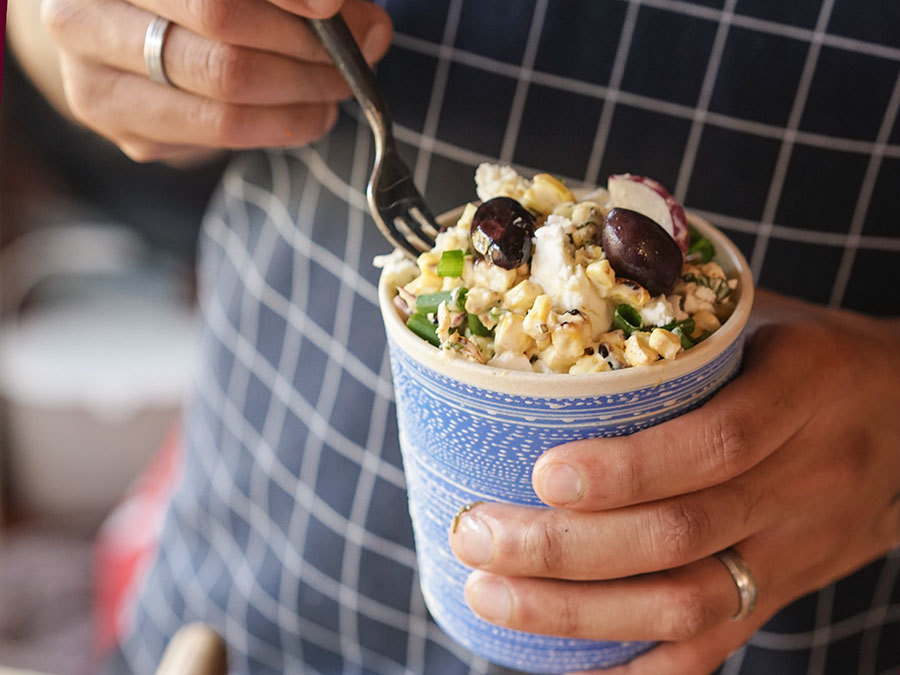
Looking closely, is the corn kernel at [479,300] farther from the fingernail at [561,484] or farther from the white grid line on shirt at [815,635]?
the white grid line on shirt at [815,635]

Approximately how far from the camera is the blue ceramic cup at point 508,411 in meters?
0.54

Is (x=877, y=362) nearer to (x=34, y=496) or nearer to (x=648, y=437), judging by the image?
(x=648, y=437)

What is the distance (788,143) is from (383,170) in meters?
0.40

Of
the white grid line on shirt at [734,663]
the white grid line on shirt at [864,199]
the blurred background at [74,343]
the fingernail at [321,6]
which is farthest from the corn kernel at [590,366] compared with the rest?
the blurred background at [74,343]

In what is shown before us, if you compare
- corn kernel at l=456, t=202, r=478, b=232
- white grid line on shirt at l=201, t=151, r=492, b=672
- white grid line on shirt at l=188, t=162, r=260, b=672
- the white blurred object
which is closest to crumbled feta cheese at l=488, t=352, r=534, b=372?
corn kernel at l=456, t=202, r=478, b=232

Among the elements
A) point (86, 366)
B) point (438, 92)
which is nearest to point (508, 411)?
point (438, 92)

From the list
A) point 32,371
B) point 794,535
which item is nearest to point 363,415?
point 794,535

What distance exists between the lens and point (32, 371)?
2.15m

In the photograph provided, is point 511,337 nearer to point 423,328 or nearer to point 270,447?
point 423,328

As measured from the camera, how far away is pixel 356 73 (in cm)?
72

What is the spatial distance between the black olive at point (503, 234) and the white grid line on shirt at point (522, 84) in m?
0.33

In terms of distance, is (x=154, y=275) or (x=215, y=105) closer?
(x=215, y=105)

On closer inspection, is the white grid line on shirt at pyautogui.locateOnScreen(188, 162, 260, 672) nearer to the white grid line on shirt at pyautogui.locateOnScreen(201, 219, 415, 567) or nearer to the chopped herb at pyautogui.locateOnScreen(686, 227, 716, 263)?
the white grid line on shirt at pyautogui.locateOnScreen(201, 219, 415, 567)

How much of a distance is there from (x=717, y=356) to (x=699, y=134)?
13.9 inches
